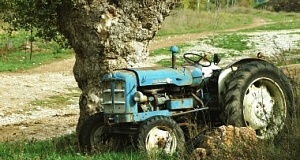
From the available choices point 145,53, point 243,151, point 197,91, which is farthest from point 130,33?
point 243,151

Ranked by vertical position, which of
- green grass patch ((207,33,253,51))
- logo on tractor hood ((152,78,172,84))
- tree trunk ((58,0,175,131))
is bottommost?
green grass patch ((207,33,253,51))

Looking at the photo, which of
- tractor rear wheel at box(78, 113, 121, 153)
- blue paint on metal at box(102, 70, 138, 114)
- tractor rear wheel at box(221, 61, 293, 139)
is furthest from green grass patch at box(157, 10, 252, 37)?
blue paint on metal at box(102, 70, 138, 114)

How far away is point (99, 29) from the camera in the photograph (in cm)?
1033

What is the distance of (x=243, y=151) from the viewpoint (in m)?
6.86

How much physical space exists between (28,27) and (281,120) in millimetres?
5714

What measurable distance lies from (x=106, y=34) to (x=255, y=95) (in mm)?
2717

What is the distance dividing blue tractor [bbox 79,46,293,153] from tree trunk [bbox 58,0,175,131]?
1458mm

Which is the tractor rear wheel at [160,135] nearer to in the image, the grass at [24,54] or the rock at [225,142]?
the rock at [225,142]

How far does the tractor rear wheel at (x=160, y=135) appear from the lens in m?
8.11

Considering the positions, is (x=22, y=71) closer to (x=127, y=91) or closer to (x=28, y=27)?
(x=28, y=27)

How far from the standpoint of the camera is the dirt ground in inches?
564

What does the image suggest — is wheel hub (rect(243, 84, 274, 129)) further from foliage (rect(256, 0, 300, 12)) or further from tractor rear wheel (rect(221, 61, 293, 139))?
foliage (rect(256, 0, 300, 12))

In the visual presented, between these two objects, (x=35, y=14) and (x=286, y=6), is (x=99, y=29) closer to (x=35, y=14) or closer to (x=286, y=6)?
(x=35, y=14)

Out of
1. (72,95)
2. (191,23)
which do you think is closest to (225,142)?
(72,95)
